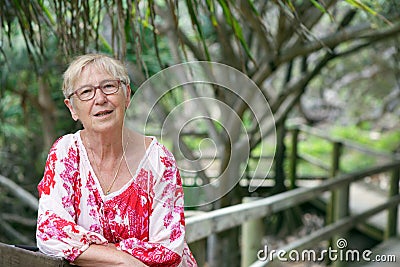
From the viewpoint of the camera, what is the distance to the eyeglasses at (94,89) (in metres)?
1.24

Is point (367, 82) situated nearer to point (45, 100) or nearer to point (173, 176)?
point (45, 100)

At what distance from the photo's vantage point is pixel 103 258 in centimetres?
120

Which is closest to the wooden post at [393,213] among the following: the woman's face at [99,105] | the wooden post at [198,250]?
the wooden post at [198,250]

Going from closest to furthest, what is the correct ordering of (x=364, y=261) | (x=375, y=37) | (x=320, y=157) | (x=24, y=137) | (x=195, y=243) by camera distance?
(x=195, y=243)
(x=375, y=37)
(x=364, y=261)
(x=24, y=137)
(x=320, y=157)

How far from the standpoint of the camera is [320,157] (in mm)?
8883

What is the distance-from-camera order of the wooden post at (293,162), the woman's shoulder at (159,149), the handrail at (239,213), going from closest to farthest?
1. the woman's shoulder at (159,149)
2. the handrail at (239,213)
3. the wooden post at (293,162)

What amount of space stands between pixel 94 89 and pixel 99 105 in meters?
0.03

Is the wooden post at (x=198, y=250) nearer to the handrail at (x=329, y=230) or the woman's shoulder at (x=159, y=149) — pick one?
the handrail at (x=329, y=230)

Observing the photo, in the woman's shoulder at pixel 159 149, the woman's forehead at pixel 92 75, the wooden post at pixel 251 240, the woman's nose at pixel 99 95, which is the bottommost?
the wooden post at pixel 251 240

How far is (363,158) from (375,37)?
573 cm

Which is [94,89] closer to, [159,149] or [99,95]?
[99,95]

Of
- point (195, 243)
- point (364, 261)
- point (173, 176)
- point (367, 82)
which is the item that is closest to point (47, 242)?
point (173, 176)

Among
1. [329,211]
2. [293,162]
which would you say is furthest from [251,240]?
[293,162]

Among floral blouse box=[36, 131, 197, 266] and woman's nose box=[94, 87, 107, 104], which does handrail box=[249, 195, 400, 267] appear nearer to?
floral blouse box=[36, 131, 197, 266]
